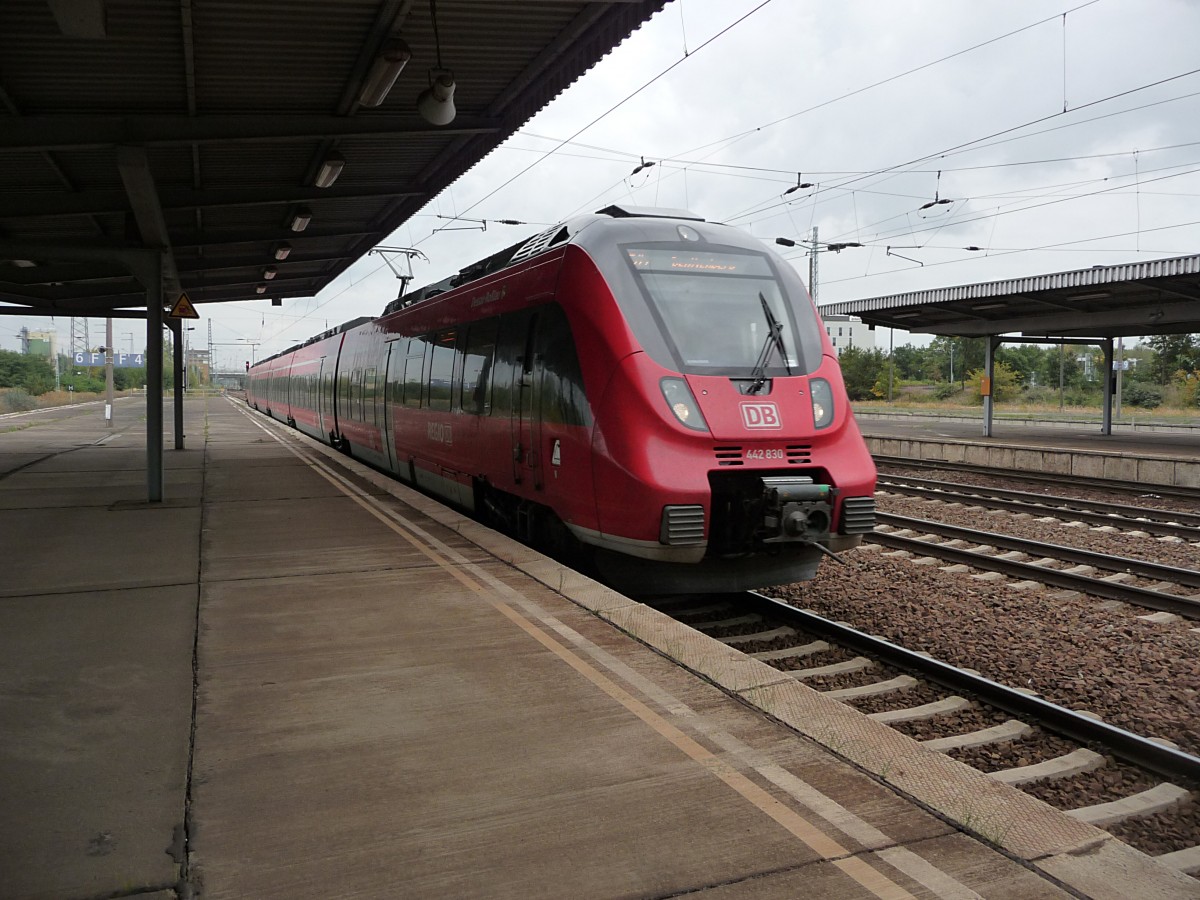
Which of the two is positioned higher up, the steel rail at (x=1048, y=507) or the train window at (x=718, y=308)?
the train window at (x=718, y=308)

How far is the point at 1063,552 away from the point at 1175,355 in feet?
195

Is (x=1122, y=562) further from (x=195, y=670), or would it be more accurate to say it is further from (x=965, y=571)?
(x=195, y=670)

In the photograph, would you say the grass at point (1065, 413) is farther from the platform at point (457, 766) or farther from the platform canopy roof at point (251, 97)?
the platform at point (457, 766)

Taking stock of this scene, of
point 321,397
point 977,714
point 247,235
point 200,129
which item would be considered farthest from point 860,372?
point 977,714

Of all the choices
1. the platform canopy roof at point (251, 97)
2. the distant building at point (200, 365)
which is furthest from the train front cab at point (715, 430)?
the distant building at point (200, 365)

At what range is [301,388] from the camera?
28.8m

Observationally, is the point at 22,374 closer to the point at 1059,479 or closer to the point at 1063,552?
the point at 1059,479

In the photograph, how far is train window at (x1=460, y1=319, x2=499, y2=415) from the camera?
29.9ft

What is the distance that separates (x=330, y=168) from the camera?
11.3 m

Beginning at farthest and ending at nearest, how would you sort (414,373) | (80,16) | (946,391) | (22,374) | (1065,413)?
(22,374) < (946,391) < (1065,413) < (414,373) < (80,16)

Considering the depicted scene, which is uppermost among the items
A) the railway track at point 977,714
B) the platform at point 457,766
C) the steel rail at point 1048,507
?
the steel rail at point 1048,507

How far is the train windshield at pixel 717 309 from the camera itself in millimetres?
6949

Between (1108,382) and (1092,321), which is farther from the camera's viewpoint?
(1108,382)

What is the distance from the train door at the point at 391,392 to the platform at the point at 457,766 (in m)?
7.28
